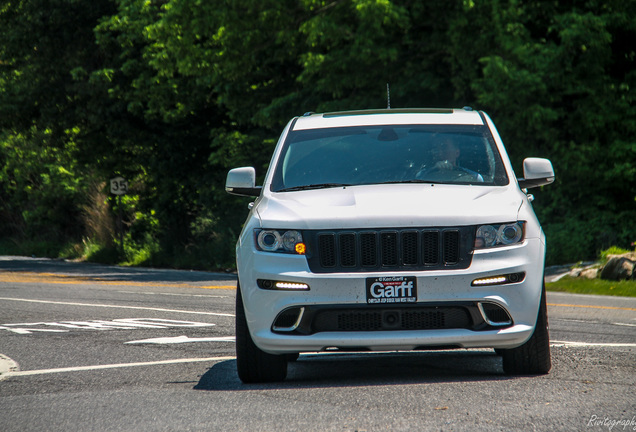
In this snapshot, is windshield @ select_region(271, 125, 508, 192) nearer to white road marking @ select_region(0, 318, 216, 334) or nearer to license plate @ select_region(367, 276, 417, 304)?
license plate @ select_region(367, 276, 417, 304)

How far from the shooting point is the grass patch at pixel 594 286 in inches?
667

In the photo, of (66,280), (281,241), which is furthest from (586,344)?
(66,280)

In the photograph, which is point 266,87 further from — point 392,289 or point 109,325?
point 392,289

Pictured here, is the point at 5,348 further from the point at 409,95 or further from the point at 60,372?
the point at 409,95

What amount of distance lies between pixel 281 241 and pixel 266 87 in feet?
75.2

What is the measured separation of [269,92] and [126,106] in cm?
605

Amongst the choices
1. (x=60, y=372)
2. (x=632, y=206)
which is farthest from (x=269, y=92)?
(x=60, y=372)

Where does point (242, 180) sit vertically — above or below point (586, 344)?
above

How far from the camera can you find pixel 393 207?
22.2 feet

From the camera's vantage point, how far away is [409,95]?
25656mm

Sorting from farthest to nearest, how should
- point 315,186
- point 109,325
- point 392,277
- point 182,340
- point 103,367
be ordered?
point 109,325 < point 182,340 < point 103,367 < point 315,186 < point 392,277

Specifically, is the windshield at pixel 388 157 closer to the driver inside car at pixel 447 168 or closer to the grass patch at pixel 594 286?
the driver inside car at pixel 447 168

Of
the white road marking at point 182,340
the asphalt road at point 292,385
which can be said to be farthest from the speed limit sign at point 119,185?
→ the white road marking at point 182,340

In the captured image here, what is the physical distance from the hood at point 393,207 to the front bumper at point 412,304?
0.24m
